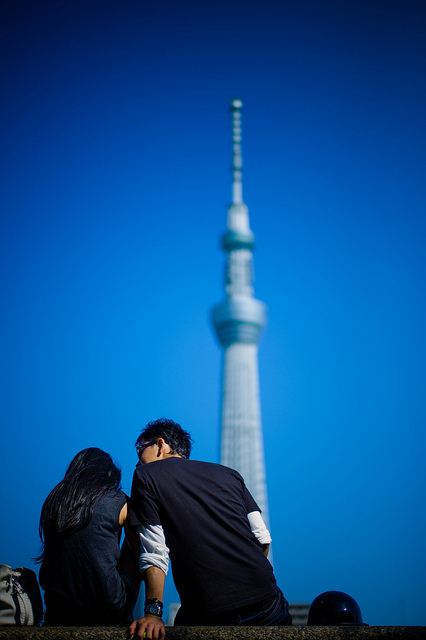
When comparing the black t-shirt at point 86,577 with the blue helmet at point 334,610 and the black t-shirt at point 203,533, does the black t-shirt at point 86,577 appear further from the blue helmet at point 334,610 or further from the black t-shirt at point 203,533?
the blue helmet at point 334,610

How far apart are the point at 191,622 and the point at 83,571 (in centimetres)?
57

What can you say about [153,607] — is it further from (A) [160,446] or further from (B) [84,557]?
(A) [160,446]

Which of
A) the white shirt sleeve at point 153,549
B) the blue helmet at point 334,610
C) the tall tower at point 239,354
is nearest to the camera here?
the white shirt sleeve at point 153,549

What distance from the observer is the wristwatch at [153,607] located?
2331 millimetres

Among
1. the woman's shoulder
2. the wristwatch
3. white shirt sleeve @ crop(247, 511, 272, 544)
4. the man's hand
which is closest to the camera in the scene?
the man's hand

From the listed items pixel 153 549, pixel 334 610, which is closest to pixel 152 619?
pixel 153 549

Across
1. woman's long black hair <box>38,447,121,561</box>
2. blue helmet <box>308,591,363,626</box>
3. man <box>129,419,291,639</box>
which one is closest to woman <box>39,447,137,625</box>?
woman's long black hair <box>38,447,121,561</box>

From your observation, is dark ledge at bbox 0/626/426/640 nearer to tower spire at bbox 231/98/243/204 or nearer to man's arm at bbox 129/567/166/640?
man's arm at bbox 129/567/166/640

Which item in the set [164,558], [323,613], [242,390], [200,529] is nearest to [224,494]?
[200,529]

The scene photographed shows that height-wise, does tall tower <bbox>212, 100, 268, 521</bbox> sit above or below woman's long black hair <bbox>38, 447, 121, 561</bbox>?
above

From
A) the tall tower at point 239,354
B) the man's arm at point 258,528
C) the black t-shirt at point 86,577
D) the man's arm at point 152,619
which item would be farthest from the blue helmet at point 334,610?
the tall tower at point 239,354

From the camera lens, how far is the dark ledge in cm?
221

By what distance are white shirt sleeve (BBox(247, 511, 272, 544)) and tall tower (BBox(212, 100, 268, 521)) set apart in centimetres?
4822

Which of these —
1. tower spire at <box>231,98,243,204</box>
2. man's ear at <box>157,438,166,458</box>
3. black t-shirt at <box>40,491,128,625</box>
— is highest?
tower spire at <box>231,98,243,204</box>
